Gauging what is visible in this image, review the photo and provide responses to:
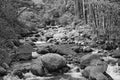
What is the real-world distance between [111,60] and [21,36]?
13398 millimetres

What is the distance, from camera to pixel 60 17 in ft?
110

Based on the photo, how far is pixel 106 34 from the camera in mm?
17688

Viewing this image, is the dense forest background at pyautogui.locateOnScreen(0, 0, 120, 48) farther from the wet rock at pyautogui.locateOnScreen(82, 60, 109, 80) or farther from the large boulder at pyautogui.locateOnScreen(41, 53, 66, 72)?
the wet rock at pyautogui.locateOnScreen(82, 60, 109, 80)

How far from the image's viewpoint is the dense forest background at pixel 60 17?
9.15m

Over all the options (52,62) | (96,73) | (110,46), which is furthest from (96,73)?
(110,46)

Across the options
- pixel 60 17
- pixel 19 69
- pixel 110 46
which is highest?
pixel 60 17

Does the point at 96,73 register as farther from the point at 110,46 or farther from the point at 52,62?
the point at 110,46

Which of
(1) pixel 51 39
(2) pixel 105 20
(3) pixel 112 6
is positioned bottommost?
(1) pixel 51 39

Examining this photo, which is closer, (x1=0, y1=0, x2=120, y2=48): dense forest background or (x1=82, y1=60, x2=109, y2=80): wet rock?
(x1=82, y1=60, x2=109, y2=80): wet rock

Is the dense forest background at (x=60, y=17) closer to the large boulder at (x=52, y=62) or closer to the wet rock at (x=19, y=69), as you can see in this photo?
the wet rock at (x=19, y=69)

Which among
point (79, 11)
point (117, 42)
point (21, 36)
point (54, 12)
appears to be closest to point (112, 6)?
point (117, 42)

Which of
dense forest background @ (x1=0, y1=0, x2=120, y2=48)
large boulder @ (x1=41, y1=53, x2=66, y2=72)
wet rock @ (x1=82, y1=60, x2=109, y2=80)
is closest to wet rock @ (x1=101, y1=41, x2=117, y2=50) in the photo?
dense forest background @ (x1=0, y1=0, x2=120, y2=48)

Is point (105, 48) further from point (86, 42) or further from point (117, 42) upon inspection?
point (86, 42)

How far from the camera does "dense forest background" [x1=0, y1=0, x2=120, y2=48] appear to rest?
30.0 feet
